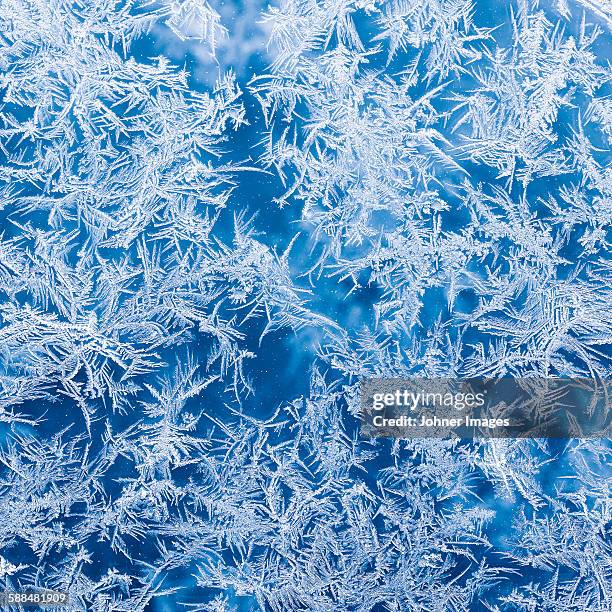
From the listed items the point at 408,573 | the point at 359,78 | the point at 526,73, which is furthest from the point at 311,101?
the point at 408,573

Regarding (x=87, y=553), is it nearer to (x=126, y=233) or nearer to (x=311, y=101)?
(x=126, y=233)

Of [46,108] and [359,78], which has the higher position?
[359,78]

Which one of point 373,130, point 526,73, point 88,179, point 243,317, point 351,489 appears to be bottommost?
point 351,489

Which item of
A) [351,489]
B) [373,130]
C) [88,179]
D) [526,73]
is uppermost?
[526,73]

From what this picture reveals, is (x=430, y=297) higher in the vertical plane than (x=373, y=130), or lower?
lower

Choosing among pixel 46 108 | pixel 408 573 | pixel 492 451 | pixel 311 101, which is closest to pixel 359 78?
pixel 311 101

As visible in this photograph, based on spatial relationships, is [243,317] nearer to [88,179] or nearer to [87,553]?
[88,179]
